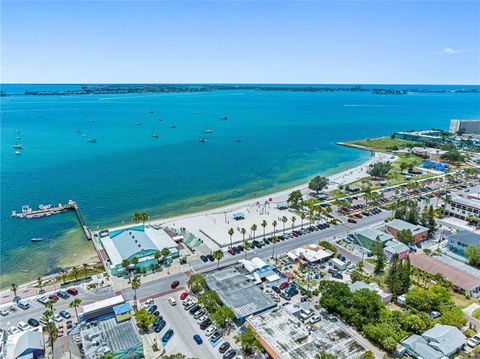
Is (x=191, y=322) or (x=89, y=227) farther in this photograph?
(x=89, y=227)

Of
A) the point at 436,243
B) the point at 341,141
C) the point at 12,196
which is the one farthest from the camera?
the point at 341,141

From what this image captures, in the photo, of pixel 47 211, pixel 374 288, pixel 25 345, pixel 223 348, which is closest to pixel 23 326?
pixel 25 345

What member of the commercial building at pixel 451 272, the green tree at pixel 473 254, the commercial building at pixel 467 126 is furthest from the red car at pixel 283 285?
the commercial building at pixel 467 126

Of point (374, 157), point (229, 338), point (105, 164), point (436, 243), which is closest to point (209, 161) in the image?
point (105, 164)

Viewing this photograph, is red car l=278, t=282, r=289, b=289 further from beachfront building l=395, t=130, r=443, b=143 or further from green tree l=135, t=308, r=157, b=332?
beachfront building l=395, t=130, r=443, b=143

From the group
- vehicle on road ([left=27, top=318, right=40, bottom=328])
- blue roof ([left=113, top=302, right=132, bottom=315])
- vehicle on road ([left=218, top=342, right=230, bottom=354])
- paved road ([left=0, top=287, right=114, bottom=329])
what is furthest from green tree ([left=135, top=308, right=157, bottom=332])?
vehicle on road ([left=27, top=318, right=40, bottom=328])

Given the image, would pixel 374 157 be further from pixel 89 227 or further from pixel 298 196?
pixel 89 227
